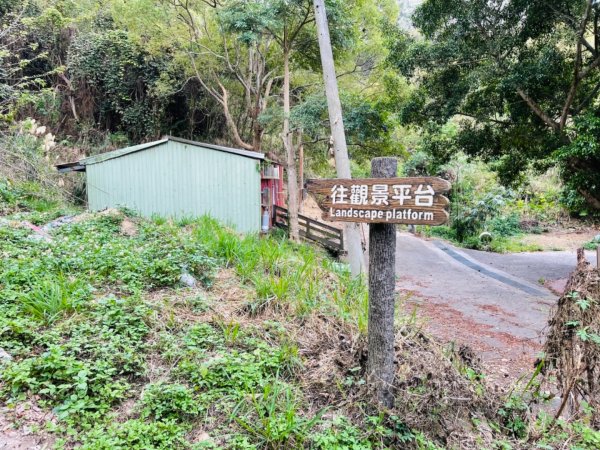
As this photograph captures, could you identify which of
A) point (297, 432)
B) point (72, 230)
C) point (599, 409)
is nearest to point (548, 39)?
point (599, 409)

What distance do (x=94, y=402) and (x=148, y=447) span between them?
22.2 inches

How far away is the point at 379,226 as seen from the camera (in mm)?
2455

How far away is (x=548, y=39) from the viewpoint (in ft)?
26.3

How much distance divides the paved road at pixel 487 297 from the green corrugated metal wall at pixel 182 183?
4.66 m

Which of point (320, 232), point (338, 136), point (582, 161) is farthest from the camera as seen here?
point (320, 232)

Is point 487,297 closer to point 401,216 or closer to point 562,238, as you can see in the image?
Answer: point 401,216

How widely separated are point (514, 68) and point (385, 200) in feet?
24.3

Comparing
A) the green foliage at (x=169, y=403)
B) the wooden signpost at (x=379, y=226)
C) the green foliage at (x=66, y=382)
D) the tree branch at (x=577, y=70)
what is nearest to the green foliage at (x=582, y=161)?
the tree branch at (x=577, y=70)

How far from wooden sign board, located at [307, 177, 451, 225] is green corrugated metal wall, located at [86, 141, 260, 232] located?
7.33 m

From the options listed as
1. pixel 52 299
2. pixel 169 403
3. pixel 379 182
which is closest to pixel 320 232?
pixel 52 299

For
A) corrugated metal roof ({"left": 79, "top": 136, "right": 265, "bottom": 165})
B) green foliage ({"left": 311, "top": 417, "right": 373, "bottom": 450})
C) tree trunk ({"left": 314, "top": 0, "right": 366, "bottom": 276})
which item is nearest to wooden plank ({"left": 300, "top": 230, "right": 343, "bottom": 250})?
corrugated metal roof ({"left": 79, "top": 136, "right": 265, "bottom": 165})

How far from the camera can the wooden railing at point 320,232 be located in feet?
40.2

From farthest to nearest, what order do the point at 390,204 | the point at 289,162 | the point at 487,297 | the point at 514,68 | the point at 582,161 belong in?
the point at 289,162, the point at 582,161, the point at 487,297, the point at 514,68, the point at 390,204

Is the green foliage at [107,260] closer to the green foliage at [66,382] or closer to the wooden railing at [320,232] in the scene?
the green foliage at [66,382]
